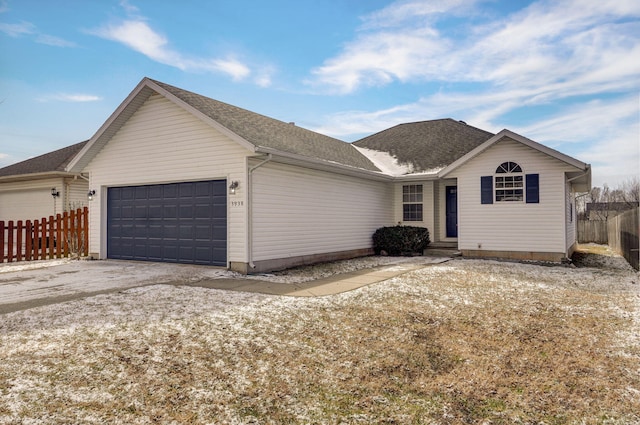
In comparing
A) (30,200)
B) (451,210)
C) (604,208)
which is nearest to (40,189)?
(30,200)

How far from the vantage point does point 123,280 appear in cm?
902

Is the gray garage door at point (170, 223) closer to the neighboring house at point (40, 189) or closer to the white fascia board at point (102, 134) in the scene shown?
the white fascia board at point (102, 134)

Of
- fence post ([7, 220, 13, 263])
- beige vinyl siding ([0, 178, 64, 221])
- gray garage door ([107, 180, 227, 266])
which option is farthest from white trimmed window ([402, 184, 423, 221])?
beige vinyl siding ([0, 178, 64, 221])

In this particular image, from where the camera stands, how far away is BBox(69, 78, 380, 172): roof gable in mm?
10211

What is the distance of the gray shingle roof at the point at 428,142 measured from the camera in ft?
55.5

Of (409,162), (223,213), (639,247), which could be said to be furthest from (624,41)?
(223,213)

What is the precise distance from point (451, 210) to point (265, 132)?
27.3 feet

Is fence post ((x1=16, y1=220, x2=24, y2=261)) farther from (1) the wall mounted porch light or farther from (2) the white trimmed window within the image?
(2) the white trimmed window

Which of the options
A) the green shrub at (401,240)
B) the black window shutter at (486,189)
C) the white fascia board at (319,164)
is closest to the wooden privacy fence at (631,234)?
the black window shutter at (486,189)

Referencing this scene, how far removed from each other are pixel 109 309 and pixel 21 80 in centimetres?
1135

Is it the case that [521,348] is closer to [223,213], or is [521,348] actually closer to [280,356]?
[280,356]

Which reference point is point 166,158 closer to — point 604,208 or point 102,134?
point 102,134

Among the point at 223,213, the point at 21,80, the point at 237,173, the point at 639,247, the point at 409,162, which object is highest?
the point at 21,80

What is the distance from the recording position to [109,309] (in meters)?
6.22
